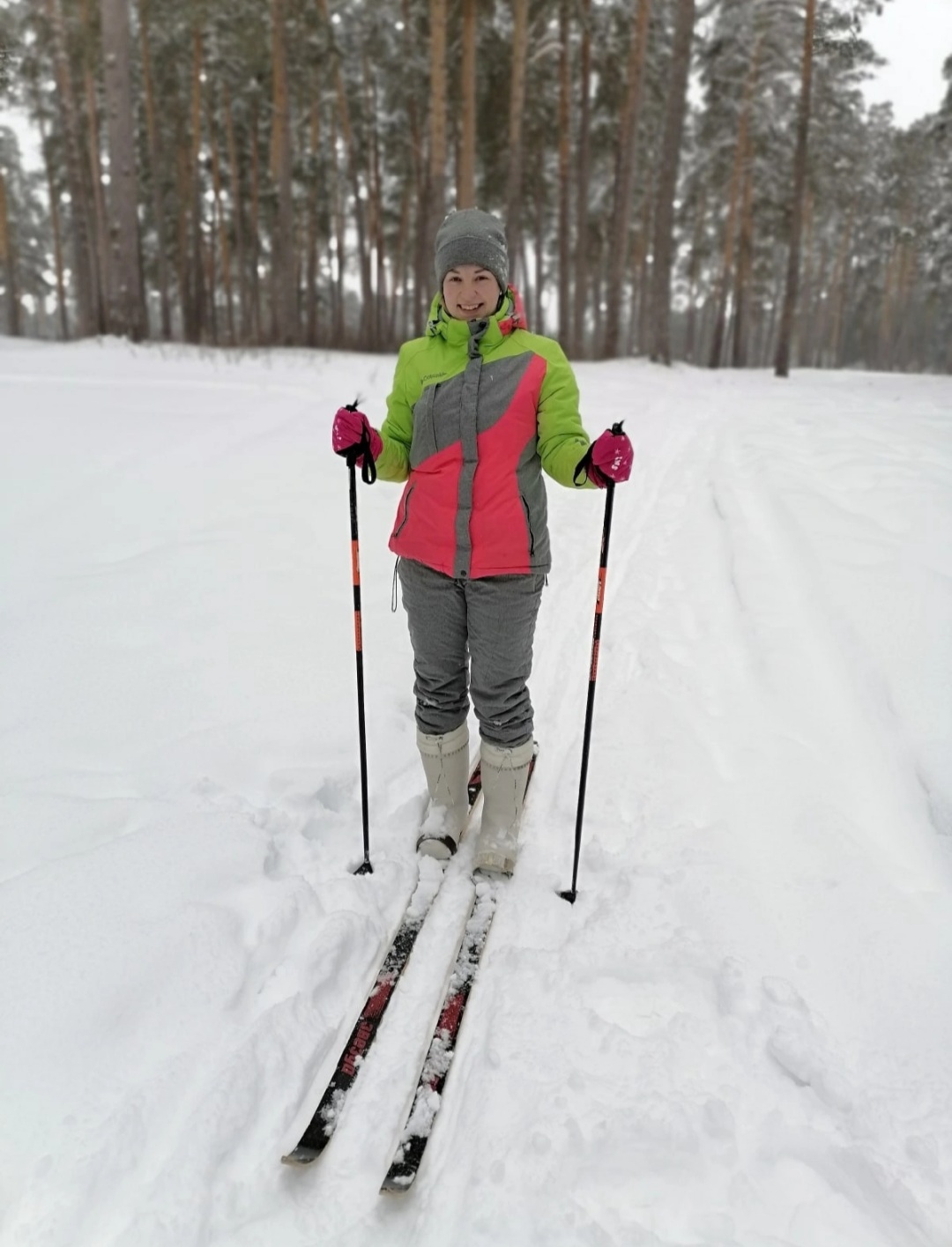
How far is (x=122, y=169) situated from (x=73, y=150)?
6368mm

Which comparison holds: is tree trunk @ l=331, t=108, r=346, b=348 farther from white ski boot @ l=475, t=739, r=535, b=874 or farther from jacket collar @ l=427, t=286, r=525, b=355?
white ski boot @ l=475, t=739, r=535, b=874

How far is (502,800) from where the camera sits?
290 cm

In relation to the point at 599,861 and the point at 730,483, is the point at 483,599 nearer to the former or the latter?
the point at 599,861

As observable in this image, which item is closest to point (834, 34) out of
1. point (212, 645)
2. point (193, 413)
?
point (193, 413)

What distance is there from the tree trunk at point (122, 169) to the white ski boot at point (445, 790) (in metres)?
12.0

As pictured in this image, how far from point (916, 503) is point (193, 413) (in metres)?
6.46


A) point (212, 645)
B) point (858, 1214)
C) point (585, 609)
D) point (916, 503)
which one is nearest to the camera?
point (858, 1214)

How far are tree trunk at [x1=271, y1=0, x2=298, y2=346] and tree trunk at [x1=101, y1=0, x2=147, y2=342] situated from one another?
189 inches

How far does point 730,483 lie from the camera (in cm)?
719

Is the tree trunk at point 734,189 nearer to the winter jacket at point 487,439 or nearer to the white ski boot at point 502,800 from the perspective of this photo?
the winter jacket at point 487,439

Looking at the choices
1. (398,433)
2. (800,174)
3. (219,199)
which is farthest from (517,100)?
(398,433)

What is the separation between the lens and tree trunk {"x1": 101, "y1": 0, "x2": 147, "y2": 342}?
1115 centimetres

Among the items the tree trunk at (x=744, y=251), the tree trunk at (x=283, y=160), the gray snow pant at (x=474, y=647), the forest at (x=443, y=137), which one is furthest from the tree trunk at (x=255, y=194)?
the gray snow pant at (x=474, y=647)

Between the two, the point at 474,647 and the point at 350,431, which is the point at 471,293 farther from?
the point at 474,647
